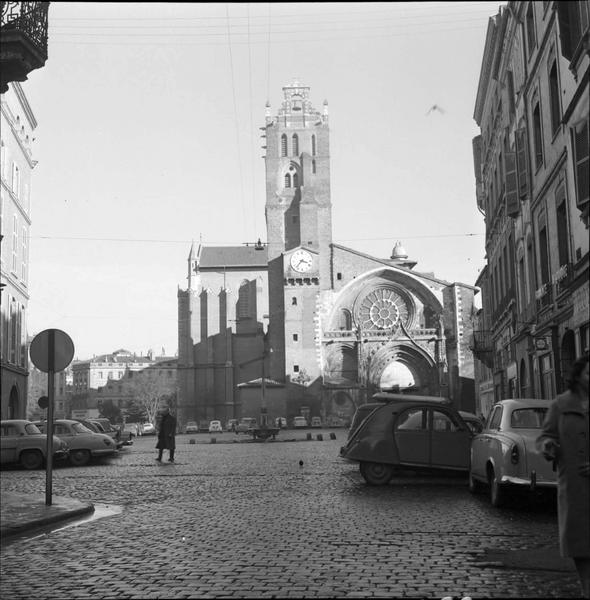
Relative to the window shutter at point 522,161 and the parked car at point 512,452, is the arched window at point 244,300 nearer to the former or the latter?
the window shutter at point 522,161

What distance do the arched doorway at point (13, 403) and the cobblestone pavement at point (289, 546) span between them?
19606mm

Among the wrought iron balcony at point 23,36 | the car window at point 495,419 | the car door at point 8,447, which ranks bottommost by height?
the car door at point 8,447

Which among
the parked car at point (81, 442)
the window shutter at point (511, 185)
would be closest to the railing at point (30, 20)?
the parked car at point (81, 442)

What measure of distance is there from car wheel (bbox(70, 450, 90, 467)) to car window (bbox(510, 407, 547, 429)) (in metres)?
13.8

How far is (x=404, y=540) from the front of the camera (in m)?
7.84

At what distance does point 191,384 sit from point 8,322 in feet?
162

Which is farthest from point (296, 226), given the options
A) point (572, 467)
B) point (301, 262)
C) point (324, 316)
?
point (572, 467)

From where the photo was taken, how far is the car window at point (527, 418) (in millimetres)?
10859

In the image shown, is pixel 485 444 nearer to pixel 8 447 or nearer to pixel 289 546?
pixel 289 546

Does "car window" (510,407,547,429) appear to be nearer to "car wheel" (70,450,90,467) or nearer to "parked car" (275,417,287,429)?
"car wheel" (70,450,90,467)

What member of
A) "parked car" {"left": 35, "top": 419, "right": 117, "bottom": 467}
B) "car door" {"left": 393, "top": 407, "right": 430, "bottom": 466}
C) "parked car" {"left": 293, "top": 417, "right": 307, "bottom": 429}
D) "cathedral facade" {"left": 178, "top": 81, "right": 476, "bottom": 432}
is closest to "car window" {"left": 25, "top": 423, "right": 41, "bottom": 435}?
"parked car" {"left": 35, "top": 419, "right": 117, "bottom": 467}

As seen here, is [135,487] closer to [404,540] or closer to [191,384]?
[404,540]

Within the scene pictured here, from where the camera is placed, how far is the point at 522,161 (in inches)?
800

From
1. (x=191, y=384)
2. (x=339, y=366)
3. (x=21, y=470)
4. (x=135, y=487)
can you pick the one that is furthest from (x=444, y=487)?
(x=191, y=384)
